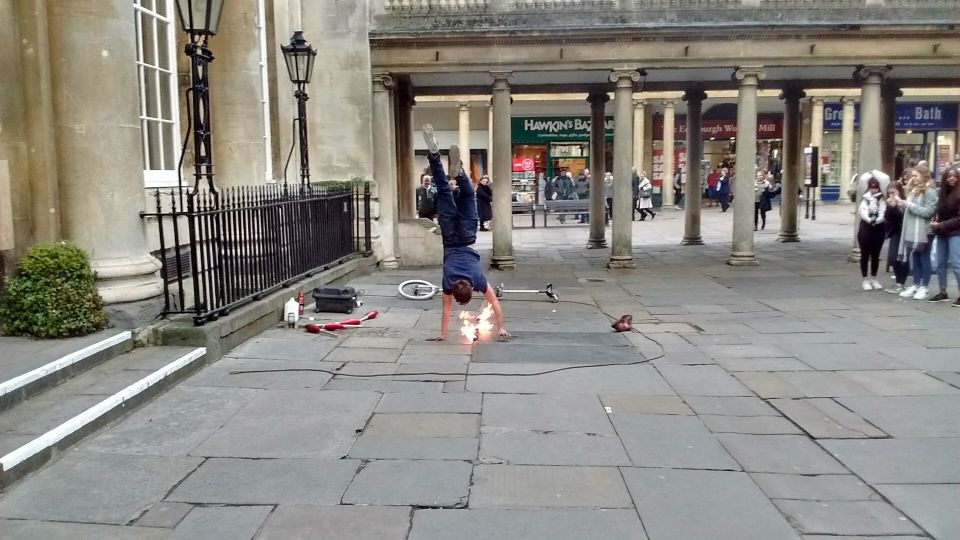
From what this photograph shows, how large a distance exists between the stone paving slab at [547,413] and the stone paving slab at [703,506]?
2.77 ft

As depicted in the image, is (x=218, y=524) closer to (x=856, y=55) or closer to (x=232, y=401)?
(x=232, y=401)

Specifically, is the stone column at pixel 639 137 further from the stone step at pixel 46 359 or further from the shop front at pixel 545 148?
the stone step at pixel 46 359

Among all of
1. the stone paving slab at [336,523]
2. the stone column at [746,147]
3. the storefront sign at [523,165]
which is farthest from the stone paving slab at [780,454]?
the storefront sign at [523,165]

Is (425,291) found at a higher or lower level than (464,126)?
lower

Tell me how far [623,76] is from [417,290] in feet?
19.9

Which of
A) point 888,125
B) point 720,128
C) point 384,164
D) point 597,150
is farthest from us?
point 720,128

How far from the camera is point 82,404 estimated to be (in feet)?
17.3

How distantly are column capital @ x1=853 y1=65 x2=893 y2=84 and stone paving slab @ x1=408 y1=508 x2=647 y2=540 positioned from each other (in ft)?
44.1

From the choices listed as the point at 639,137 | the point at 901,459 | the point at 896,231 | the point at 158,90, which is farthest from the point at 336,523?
the point at 639,137

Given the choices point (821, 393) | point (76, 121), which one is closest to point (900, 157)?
point (821, 393)

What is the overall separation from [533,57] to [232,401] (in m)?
10.2

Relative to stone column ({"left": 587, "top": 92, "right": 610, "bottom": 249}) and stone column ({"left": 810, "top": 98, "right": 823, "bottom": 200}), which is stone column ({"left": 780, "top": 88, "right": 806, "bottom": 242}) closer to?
stone column ({"left": 587, "top": 92, "right": 610, "bottom": 249})

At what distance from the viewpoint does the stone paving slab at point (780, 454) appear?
184 inches

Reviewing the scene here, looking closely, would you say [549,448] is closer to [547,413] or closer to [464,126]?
[547,413]
